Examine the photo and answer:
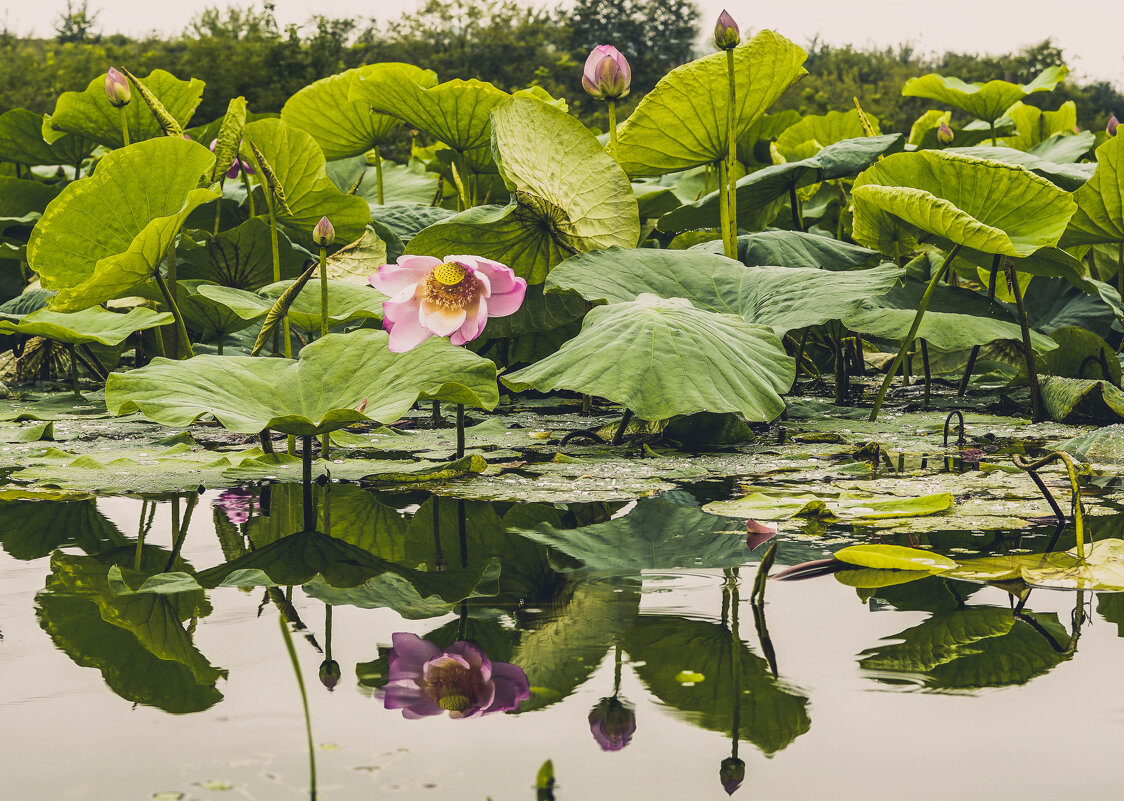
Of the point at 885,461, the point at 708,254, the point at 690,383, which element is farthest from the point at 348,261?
the point at 885,461

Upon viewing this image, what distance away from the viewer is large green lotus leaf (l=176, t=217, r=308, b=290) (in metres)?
2.39

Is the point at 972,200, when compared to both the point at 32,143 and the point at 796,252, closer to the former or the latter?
the point at 796,252

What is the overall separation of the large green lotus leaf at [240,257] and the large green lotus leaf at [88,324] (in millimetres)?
422

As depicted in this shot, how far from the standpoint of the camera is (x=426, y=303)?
140cm

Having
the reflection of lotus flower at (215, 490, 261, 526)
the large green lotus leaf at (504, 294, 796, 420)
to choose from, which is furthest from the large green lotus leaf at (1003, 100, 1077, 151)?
the reflection of lotus flower at (215, 490, 261, 526)

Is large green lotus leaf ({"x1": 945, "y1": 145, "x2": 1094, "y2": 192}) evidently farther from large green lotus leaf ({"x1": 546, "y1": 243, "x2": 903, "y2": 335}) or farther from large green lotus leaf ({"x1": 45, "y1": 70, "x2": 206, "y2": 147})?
large green lotus leaf ({"x1": 45, "y1": 70, "x2": 206, "y2": 147})

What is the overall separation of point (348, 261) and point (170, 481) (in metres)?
0.91

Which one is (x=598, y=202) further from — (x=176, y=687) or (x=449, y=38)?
(x=449, y=38)

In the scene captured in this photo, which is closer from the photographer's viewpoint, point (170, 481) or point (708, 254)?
point (170, 481)

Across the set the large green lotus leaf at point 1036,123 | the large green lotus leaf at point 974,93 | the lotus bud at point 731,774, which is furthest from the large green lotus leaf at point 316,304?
the large green lotus leaf at point 1036,123

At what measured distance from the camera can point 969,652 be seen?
2.28 feet

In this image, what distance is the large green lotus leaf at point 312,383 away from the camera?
3.91 ft

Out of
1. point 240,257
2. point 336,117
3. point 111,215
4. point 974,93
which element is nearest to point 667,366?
point 111,215

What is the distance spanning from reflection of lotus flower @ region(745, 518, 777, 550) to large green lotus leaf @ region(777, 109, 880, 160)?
8.59ft
